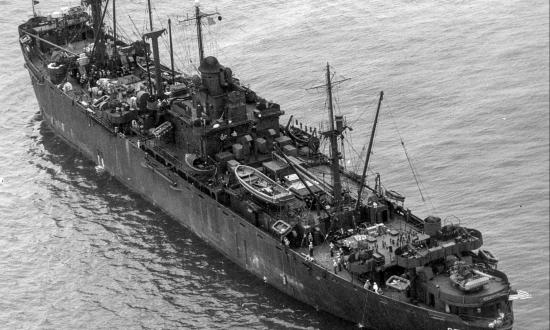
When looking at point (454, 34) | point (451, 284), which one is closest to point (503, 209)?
point (451, 284)

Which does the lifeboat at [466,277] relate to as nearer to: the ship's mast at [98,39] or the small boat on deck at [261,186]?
the small boat on deck at [261,186]

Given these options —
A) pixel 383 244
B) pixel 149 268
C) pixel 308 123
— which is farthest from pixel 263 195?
pixel 308 123

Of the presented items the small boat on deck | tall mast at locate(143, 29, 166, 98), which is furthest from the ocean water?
tall mast at locate(143, 29, 166, 98)

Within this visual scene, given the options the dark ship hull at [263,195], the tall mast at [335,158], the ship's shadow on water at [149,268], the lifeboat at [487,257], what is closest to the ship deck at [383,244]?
the dark ship hull at [263,195]

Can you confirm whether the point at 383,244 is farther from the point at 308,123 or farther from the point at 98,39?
the point at 98,39

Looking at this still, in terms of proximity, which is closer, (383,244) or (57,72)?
(383,244)

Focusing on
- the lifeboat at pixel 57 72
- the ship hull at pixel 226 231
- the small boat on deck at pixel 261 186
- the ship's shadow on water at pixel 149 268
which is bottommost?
the ship's shadow on water at pixel 149 268

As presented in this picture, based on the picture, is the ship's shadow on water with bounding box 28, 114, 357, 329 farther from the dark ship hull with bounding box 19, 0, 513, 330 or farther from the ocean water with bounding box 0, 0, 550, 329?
the dark ship hull with bounding box 19, 0, 513, 330
